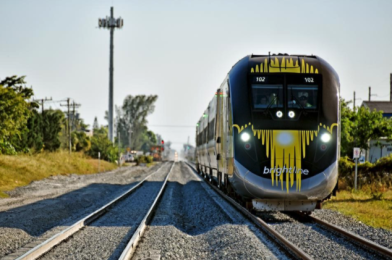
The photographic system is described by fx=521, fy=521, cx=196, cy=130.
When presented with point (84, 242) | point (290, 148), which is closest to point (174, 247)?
point (84, 242)

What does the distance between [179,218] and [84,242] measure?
14.7ft

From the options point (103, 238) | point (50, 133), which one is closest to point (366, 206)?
point (103, 238)

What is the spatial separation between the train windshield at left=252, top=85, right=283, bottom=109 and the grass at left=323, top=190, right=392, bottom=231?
3685 mm

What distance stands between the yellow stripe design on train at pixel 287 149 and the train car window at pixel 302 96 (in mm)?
609

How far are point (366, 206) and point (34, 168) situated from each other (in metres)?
22.1

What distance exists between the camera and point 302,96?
12.5m

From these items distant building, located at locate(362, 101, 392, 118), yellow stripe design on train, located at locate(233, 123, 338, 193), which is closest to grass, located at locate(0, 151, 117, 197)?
yellow stripe design on train, located at locate(233, 123, 338, 193)

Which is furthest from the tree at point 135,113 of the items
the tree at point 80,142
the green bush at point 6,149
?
the green bush at point 6,149

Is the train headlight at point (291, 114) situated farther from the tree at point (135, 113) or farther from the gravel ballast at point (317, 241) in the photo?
the tree at point (135, 113)

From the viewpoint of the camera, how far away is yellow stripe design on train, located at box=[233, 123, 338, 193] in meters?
12.1

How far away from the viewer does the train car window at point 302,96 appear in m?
12.5

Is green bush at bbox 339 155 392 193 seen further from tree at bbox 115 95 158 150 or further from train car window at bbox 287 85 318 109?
tree at bbox 115 95 158 150

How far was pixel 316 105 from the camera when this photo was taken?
12.5 m

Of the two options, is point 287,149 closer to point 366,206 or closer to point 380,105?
point 366,206
